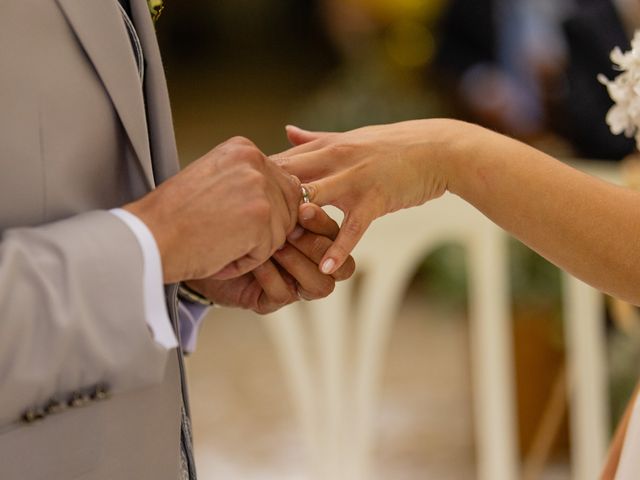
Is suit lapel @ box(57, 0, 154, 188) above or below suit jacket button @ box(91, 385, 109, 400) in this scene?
above

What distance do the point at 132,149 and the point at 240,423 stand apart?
264cm

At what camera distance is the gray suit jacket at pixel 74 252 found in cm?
106

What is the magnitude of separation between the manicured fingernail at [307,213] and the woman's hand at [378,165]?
0.05 m

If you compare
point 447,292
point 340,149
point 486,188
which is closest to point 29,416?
point 340,149

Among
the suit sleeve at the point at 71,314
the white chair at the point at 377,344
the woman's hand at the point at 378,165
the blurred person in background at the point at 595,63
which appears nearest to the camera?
the suit sleeve at the point at 71,314

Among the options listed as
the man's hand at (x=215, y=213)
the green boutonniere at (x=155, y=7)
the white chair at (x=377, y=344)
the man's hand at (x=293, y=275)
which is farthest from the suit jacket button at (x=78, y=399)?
the white chair at (x=377, y=344)

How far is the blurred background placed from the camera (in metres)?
3.38

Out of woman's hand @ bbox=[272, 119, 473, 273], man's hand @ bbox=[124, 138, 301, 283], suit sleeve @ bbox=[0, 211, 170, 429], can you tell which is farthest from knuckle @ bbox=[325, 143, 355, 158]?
suit sleeve @ bbox=[0, 211, 170, 429]

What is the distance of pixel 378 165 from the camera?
5.01 feet

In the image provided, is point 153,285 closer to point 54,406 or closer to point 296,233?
point 54,406

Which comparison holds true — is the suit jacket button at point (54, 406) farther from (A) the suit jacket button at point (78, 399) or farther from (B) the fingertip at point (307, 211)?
(B) the fingertip at point (307, 211)

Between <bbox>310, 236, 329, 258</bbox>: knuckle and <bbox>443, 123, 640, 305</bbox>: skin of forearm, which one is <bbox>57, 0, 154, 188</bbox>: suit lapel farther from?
<bbox>443, 123, 640, 305</bbox>: skin of forearm

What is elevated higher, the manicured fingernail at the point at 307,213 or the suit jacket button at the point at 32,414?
the manicured fingernail at the point at 307,213

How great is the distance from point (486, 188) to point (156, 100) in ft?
1.67
